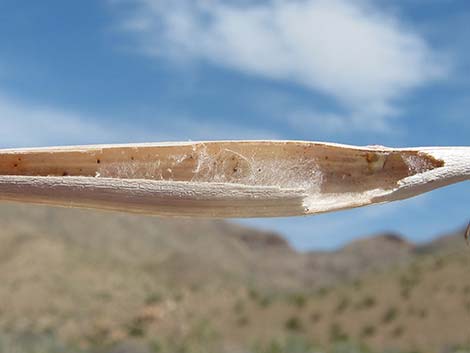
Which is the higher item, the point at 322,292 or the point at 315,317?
the point at 322,292

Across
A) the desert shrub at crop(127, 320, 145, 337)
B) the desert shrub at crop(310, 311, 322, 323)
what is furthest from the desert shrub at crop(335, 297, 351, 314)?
the desert shrub at crop(127, 320, 145, 337)

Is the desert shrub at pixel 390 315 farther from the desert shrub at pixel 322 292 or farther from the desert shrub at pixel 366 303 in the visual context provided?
the desert shrub at pixel 322 292

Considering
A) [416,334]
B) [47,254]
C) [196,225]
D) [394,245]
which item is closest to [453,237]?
[394,245]

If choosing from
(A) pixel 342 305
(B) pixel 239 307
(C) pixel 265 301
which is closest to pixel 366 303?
(A) pixel 342 305

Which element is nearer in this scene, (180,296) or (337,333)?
(337,333)

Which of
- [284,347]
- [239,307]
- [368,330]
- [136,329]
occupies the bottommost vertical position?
[136,329]

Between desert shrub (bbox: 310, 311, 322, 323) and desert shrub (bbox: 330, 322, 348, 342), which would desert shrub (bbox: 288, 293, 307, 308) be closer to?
desert shrub (bbox: 310, 311, 322, 323)

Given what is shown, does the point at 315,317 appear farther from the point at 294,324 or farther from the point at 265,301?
the point at 265,301

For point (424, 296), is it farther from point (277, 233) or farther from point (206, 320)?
point (277, 233)
